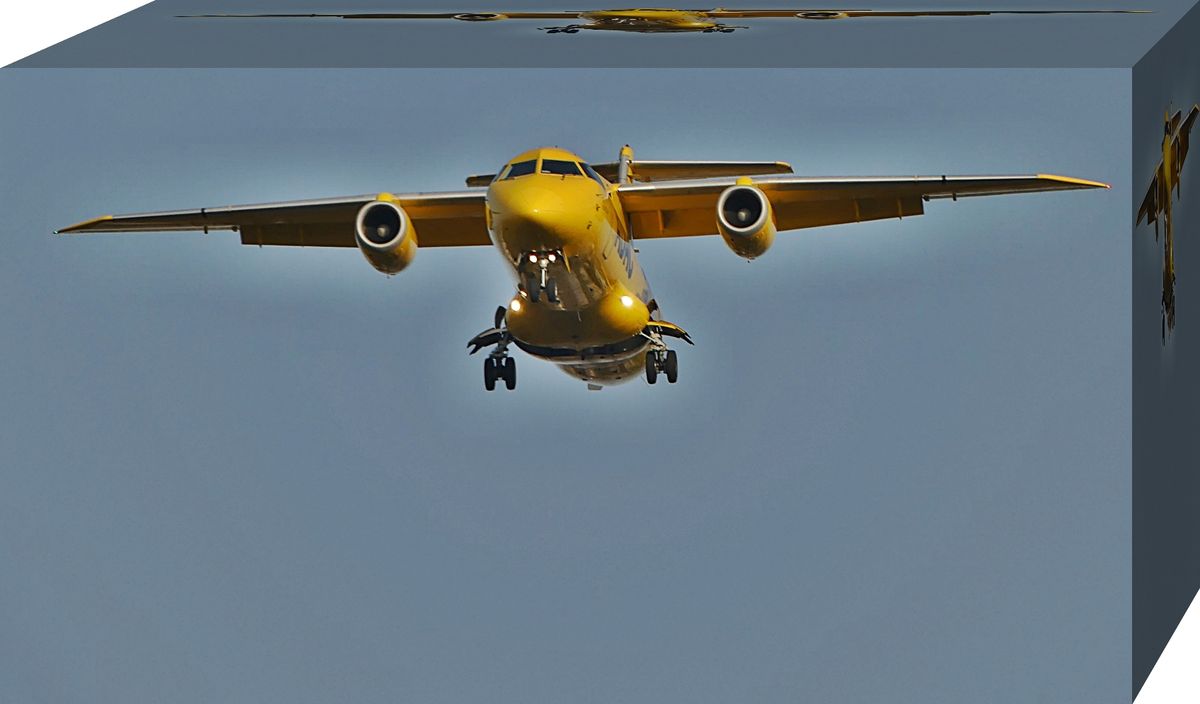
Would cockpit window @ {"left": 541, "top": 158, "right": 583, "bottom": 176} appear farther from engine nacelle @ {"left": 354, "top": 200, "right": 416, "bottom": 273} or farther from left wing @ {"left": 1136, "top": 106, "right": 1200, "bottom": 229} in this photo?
left wing @ {"left": 1136, "top": 106, "right": 1200, "bottom": 229}

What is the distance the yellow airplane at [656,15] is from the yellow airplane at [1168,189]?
1528 millimetres

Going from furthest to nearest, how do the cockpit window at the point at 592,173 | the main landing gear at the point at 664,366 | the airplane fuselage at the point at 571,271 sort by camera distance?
the main landing gear at the point at 664,366 < the cockpit window at the point at 592,173 < the airplane fuselage at the point at 571,271

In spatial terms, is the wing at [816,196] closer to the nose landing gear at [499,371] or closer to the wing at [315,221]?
the wing at [315,221]

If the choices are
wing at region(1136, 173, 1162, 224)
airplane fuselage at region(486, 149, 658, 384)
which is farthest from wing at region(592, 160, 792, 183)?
wing at region(1136, 173, 1162, 224)

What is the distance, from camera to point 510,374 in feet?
85.9

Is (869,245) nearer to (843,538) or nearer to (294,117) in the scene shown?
(843,538)

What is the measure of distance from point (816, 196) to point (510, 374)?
288 cm

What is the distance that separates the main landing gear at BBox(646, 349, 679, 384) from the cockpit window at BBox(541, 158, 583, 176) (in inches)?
70.7

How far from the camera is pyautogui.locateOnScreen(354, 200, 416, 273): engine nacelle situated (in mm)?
25281

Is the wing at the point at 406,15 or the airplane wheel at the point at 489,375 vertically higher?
the wing at the point at 406,15

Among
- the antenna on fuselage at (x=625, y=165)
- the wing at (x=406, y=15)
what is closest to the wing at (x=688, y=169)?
the antenna on fuselage at (x=625, y=165)

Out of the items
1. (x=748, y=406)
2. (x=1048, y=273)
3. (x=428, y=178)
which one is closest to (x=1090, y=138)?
(x=1048, y=273)

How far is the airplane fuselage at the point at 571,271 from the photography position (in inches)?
979

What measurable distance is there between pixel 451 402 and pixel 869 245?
3562mm
